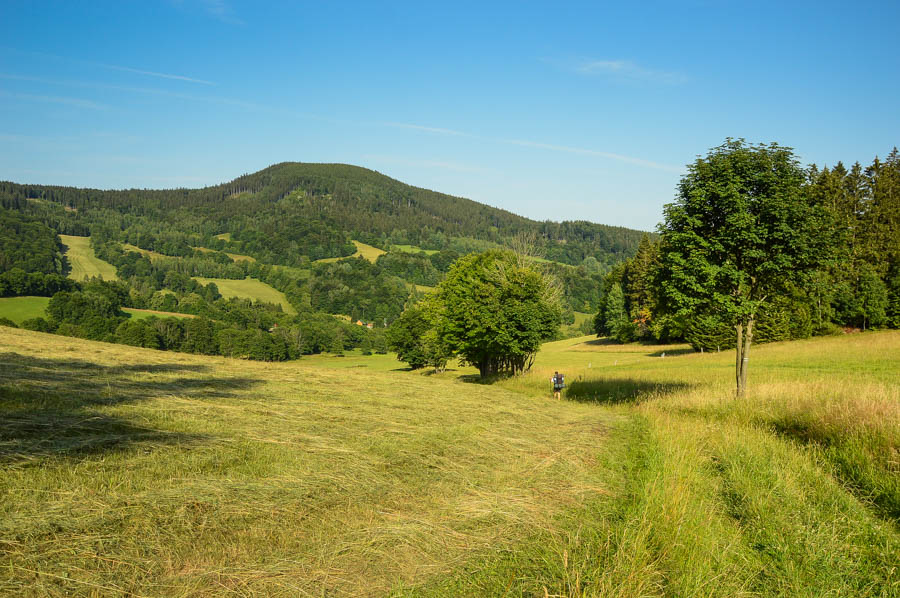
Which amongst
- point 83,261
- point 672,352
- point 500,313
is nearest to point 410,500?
point 500,313

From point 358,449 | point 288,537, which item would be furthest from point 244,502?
point 358,449

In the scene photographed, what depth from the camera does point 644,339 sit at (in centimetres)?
7469

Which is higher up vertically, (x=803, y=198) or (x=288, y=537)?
(x=803, y=198)

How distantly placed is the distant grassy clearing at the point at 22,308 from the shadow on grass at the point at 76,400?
69.4 meters

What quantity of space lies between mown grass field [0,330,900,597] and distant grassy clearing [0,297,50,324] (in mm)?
75716

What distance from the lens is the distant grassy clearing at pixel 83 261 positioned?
137 metres

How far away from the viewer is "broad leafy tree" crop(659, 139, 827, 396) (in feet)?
54.6

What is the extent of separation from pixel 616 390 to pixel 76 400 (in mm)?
22392

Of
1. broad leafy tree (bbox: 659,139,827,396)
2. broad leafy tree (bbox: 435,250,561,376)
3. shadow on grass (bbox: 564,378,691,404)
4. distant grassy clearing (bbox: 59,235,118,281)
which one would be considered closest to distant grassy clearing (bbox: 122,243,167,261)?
distant grassy clearing (bbox: 59,235,118,281)

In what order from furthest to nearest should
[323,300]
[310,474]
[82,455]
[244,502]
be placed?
Answer: [323,300] < [310,474] < [82,455] < [244,502]

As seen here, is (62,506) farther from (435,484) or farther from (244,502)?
(435,484)

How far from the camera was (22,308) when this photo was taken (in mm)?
75000

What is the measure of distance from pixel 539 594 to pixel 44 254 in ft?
537

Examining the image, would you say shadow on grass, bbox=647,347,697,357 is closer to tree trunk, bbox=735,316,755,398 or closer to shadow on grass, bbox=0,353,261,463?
tree trunk, bbox=735,316,755,398
